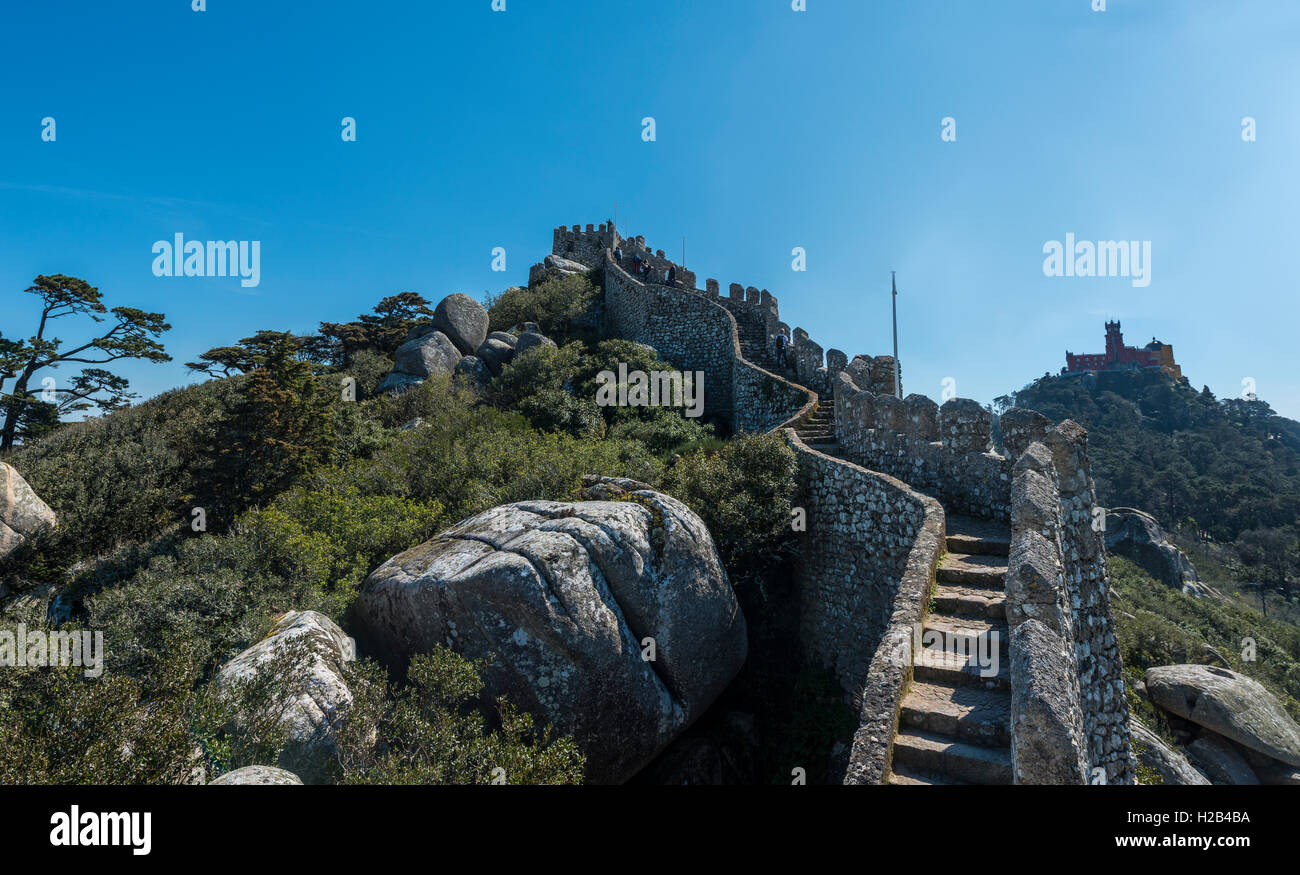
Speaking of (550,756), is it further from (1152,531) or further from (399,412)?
(1152,531)

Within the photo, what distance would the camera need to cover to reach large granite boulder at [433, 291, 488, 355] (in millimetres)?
27438

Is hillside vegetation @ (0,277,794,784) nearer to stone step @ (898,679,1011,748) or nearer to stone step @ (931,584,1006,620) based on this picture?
stone step @ (898,679,1011,748)

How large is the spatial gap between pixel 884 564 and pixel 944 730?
4.56 meters

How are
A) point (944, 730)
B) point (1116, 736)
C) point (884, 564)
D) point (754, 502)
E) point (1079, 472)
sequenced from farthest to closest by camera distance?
point (754, 502) < point (884, 564) < point (1079, 472) < point (1116, 736) < point (944, 730)

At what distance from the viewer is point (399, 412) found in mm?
20641

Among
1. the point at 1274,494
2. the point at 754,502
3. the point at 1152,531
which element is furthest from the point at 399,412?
the point at 1274,494

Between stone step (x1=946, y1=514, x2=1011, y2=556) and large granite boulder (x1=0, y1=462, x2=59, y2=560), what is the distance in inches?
611

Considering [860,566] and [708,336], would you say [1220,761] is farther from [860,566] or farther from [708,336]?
[708,336]

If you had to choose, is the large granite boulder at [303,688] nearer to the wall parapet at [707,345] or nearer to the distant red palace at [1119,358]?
the wall parapet at [707,345]

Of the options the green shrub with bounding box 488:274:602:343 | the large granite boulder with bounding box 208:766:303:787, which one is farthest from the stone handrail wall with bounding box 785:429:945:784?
the green shrub with bounding box 488:274:602:343

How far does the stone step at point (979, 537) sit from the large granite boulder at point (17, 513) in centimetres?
1551

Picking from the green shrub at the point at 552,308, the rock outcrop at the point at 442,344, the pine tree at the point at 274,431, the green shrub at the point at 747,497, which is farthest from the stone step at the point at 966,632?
the green shrub at the point at 552,308

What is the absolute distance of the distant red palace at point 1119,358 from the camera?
85.8 m
